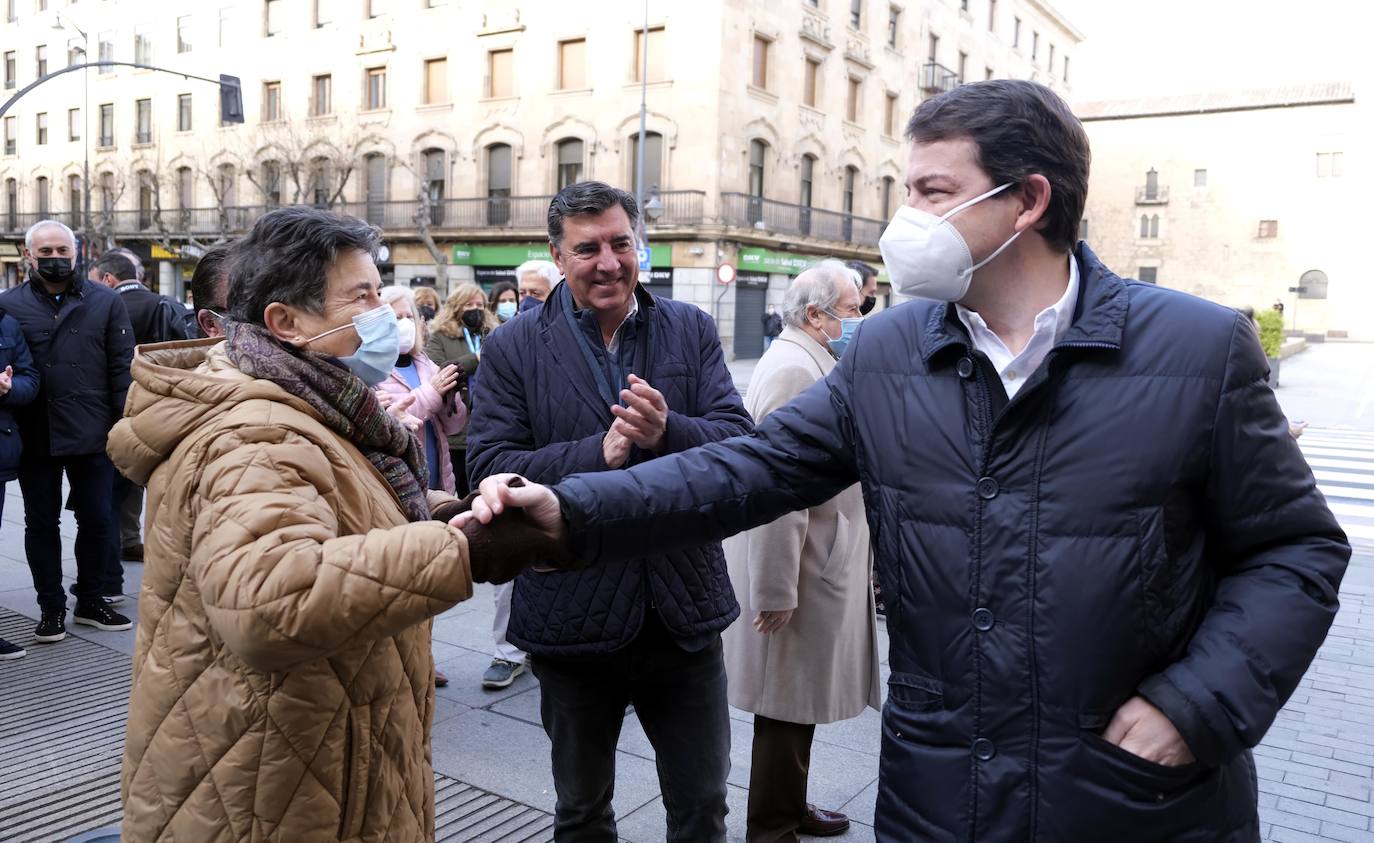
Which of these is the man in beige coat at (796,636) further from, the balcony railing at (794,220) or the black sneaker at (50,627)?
the balcony railing at (794,220)

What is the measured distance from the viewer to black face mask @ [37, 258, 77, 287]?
5.65m

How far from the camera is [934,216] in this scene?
6.82 ft

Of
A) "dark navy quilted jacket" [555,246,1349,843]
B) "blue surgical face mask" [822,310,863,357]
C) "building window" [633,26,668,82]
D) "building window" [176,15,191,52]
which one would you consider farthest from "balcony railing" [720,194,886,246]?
"dark navy quilted jacket" [555,246,1349,843]

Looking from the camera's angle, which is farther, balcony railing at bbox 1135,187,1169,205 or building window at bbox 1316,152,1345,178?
balcony railing at bbox 1135,187,1169,205

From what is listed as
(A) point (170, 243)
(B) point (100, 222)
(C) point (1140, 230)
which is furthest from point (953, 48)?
(B) point (100, 222)

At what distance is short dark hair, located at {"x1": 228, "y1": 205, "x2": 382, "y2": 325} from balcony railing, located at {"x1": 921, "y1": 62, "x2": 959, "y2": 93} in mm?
41260

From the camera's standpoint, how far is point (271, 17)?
128 ft

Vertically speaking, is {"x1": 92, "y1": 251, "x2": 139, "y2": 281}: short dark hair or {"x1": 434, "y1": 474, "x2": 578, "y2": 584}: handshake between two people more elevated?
{"x1": 92, "y1": 251, "x2": 139, "y2": 281}: short dark hair

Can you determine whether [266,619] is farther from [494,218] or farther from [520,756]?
[494,218]

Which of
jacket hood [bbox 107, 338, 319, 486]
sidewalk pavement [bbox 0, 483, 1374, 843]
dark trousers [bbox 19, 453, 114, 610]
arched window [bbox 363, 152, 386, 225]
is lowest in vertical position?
sidewalk pavement [bbox 0, 483, 1374, 843]

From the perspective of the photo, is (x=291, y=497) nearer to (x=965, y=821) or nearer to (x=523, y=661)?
(x=965, y=821)

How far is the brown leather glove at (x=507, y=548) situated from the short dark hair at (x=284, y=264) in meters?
0.72

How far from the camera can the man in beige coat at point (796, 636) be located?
142 inches

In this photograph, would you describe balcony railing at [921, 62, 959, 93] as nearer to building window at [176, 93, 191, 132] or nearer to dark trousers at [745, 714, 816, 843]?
building window at [176, 93, 191, 132]
